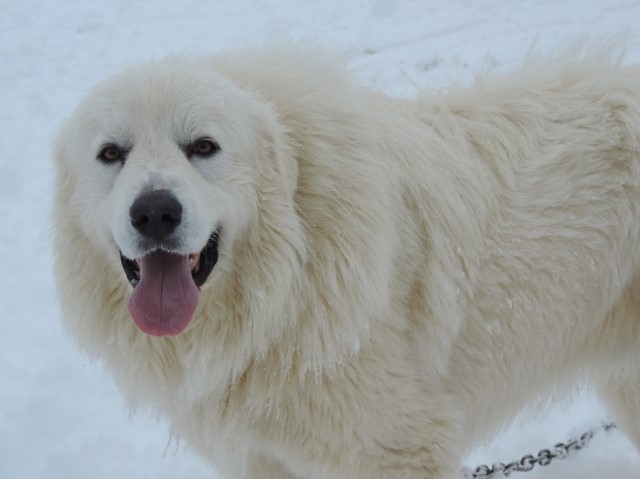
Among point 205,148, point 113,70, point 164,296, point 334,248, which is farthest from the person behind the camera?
point 113,70

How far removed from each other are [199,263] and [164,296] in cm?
16

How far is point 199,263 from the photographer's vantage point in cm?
247

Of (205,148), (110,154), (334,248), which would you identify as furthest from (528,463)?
(110,154)

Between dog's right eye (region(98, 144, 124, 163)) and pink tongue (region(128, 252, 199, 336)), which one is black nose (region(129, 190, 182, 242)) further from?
dog's right eye (region(98, 144, 124, 163))

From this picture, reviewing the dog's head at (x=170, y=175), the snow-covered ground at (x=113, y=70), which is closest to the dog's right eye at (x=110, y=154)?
the dog's head at (x=170, y=175)

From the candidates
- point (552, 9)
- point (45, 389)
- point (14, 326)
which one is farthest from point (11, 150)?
point (552, 9)

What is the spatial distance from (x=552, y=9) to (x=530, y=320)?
644 centimetres

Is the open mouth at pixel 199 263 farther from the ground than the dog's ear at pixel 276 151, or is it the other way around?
the dog's ear at pixel 276 151

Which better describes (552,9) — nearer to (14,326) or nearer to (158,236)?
(14,326)

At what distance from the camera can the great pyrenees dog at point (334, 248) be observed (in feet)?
8.09

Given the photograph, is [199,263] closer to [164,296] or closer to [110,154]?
[164,296]

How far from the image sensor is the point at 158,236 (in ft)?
7.57

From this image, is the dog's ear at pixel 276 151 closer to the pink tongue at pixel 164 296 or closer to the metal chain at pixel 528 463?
the pink tongue at pixel 164 296

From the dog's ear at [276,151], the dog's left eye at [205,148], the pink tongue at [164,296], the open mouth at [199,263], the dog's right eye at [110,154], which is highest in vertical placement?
the dog's ear at [276,151]
